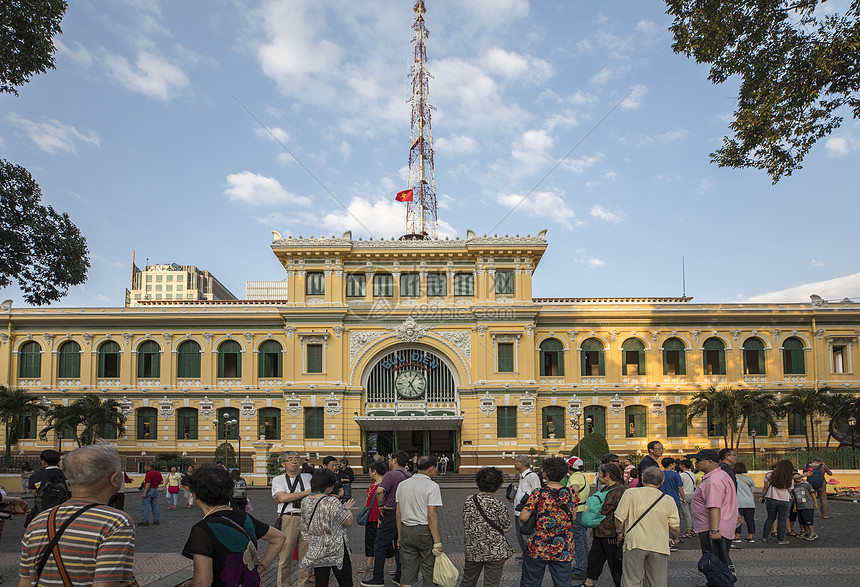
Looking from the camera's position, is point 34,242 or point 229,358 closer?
point 34,242

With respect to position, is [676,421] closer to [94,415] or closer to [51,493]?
[94,415]

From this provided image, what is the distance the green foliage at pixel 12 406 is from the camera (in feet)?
125

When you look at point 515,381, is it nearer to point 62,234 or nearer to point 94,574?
point 62,234

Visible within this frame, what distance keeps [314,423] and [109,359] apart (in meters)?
13.3

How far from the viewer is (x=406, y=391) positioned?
41.9m

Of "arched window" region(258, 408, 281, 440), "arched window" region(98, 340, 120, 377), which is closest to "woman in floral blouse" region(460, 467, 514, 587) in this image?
"arched window" region(258, 408, 281, 440)

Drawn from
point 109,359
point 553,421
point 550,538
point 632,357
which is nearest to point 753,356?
point 632,357

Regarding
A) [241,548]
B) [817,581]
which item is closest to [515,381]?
[817,581]

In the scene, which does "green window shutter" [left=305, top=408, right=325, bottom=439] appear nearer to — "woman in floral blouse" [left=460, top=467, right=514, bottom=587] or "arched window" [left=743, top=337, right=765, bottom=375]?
"arched window" [left=743, top=337, right=765, bottom=375]

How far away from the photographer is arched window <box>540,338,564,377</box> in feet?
141

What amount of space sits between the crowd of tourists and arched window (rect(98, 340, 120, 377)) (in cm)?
3236

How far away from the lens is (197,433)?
Answer: 42.6 metres

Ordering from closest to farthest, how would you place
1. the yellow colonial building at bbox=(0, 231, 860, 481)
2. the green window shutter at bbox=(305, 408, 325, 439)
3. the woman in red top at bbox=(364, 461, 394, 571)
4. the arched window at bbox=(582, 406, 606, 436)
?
the woman in red top at bbox=(364, 461, 394, 571), the green window shutter at bbox=(305, 408, 325, 439), the yellow colonial building at bbox=(0, 231, 860, 481), the arched window at bbox=(582, 406, 606, 436)

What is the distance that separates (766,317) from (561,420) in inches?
535
